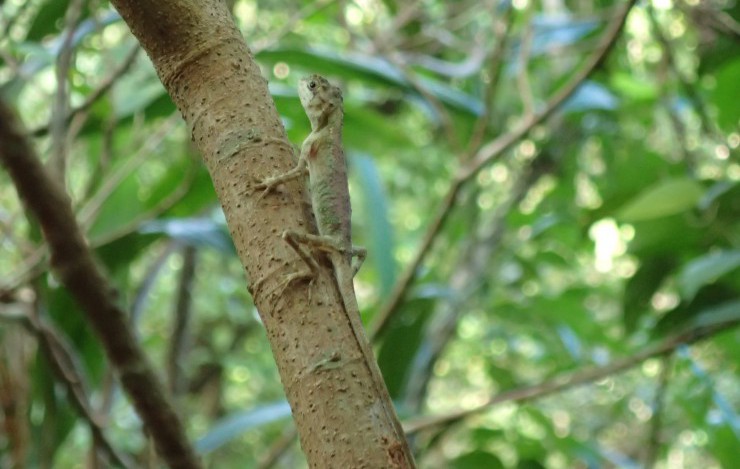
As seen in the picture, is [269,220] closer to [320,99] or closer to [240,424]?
[320,99]

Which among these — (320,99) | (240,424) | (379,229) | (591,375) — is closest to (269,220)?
(320,99)

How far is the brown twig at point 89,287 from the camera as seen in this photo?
1.04 meters

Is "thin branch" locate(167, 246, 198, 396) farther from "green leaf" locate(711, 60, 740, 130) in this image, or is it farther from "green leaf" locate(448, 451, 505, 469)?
"green leaf" locate(711, 60, 740, 130)

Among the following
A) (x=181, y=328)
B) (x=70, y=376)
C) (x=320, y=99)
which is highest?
(x=181, y=328)

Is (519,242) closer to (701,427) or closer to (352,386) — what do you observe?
(701,427)

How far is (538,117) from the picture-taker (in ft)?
6.22

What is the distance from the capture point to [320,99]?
181 centimetres

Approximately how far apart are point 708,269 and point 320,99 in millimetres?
918

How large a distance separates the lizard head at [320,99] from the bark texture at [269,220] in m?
0.90

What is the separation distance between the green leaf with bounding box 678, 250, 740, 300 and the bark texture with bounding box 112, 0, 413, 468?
121 centimetres

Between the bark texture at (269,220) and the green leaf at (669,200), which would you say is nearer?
the bark texture at (269,220)

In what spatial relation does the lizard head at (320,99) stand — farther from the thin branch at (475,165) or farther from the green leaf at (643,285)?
the green leaf at (643,285)

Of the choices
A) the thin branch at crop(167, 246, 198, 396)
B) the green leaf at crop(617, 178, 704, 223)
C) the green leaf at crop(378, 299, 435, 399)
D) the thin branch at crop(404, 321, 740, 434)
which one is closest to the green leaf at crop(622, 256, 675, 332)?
the thin branch at crop(404, 321, 740, 434)

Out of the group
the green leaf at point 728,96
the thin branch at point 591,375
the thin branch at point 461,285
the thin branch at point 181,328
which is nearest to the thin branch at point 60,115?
the thin branch at point 591,375
